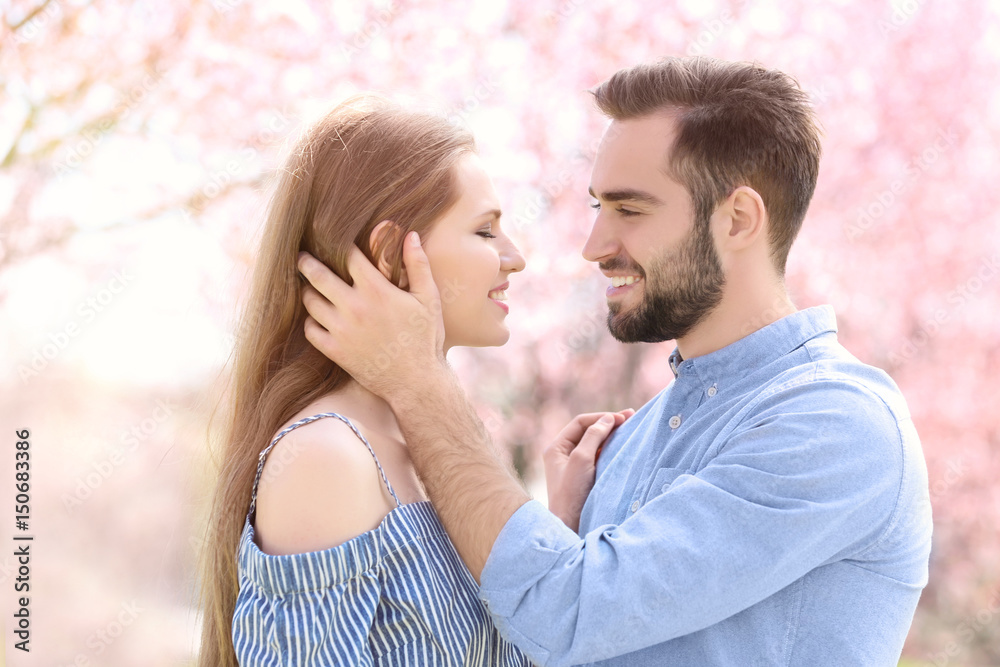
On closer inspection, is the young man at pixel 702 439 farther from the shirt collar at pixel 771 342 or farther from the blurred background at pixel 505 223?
the blurred background at pixel 505 223

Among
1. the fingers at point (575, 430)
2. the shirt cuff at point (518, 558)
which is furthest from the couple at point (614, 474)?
the fingers at point (575, 430)

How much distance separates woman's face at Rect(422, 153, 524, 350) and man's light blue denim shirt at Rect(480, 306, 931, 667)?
0.39 meters

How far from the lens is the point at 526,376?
440 cm

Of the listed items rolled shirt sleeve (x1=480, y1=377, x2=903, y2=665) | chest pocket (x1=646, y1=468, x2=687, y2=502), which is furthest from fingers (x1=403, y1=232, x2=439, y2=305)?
chest pocket (x1=646, y1=468, x2=687, y2=502)

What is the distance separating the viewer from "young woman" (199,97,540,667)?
1356mm

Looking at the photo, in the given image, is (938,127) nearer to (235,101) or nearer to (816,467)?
(235,101)

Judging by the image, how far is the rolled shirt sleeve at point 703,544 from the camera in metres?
1.39

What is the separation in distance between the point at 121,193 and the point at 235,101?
636mm

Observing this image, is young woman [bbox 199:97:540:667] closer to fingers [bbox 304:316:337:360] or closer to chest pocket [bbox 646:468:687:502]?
fingers [bbox 304:316:337:360]

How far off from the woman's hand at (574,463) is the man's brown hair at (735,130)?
1.88 feet

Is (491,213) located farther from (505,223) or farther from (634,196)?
(505,223)

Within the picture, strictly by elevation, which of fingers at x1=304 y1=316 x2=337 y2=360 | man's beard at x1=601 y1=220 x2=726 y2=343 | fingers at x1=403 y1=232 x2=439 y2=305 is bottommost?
man's beard at x1=601 y1=220 x2=726 y2=343

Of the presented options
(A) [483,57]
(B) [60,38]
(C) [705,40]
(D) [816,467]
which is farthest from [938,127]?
(B) [60,38]

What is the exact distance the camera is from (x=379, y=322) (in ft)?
5.08
